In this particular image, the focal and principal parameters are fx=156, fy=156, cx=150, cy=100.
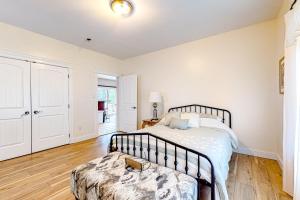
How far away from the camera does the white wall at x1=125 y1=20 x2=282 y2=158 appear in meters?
3.11

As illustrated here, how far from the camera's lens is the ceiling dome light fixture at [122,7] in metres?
2.37

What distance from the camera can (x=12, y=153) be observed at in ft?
10.4

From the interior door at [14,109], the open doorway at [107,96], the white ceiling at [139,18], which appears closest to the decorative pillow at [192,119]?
the white ceiling at [139,18]

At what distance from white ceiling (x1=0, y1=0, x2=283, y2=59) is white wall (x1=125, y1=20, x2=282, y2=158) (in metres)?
0.31

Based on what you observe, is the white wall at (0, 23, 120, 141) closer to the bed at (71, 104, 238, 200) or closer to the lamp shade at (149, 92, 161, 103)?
the lamp shade at (149, 92, 161, 103)

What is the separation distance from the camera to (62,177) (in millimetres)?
2430

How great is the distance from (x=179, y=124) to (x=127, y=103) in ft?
8.89

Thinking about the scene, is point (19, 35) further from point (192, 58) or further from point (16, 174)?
point (192, 58)

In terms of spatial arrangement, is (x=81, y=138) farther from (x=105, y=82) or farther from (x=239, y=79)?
(x=105, y=82)

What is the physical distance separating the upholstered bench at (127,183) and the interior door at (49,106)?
2.51m

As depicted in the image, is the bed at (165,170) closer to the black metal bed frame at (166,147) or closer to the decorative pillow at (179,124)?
the black metal bed frame at (166,147)

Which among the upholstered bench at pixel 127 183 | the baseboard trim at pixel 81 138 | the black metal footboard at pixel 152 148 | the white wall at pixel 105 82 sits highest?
the white wall at pixel 105 82

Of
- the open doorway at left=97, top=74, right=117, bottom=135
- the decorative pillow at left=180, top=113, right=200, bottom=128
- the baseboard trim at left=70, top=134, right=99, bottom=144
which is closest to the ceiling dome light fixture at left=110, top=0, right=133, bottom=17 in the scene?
the decorative pillow at left=180, top=113, right=200, bottom=128

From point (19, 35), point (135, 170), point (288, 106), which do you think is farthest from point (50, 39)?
point (288, 106)
